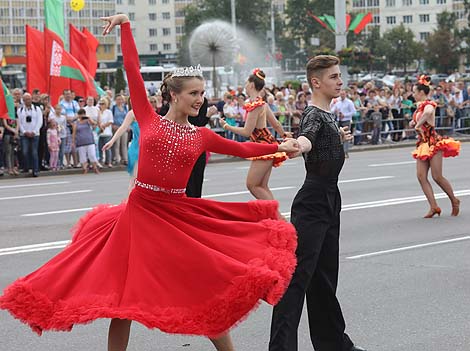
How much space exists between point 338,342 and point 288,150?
1.31 meters

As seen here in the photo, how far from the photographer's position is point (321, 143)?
625 centimetres

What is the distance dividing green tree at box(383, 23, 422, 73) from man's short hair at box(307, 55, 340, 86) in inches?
4046

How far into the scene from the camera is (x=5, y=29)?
12725 centimetres

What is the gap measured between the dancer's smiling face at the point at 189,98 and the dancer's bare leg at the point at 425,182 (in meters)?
7.75

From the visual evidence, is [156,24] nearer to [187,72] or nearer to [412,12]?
[412,12]

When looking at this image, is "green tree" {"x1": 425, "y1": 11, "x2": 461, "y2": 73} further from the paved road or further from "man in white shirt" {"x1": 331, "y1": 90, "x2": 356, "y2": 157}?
the paved road

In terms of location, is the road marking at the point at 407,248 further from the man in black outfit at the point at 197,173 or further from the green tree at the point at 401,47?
the green tree at the point at 401,47

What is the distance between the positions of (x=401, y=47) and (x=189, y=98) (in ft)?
343

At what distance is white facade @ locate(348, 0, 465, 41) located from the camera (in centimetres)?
13788

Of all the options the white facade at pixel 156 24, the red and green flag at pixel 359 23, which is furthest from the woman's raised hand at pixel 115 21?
the white facade at pixel 156 24

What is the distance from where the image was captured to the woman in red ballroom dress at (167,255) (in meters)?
5.38

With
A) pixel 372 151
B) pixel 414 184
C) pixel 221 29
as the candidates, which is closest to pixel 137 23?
pixel 221 29

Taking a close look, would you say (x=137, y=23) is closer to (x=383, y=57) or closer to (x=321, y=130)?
(x=383, y=57)

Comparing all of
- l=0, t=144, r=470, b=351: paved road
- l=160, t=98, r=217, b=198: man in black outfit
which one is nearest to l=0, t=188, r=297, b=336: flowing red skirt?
l=0, t=144, r=470, b=351: paved road
